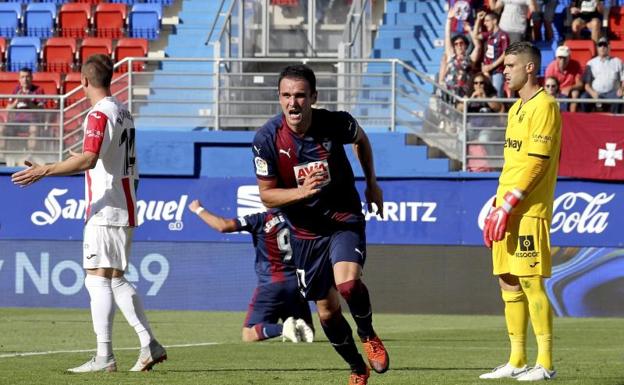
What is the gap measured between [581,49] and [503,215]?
1368cm

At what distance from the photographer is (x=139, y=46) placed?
23.6 meters

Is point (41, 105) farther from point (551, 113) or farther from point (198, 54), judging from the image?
point (551, 113)

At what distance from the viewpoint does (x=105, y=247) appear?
948 cm

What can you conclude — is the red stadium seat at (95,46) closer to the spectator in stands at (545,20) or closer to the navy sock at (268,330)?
the spectator in stands at (545,20)

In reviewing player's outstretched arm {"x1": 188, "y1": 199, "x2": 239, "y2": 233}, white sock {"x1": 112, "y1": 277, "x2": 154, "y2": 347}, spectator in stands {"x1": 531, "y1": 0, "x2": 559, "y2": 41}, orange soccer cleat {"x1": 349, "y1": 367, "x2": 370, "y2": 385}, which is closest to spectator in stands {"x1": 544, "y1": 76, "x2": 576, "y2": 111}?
spectator in stands {"x1": 531, "y1": 0, "x2": 559, "y2": 41}

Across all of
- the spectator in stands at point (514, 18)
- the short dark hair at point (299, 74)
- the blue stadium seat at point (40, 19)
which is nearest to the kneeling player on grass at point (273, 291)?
the short dark hair at point (299, 74)

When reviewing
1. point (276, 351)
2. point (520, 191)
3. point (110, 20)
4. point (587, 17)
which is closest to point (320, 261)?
point (520, 191)

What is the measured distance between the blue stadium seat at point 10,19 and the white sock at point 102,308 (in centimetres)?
1646

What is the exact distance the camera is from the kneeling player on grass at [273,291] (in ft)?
43.6

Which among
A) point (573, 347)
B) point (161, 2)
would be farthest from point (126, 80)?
point (573, 347)

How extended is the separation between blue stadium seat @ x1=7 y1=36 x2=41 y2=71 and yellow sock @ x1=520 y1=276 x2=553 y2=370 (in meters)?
16.4

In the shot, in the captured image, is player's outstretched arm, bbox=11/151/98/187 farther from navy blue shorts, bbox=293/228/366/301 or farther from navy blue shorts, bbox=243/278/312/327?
navy blue shorts, bbox=243/278/312/327

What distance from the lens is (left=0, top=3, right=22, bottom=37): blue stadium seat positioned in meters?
25.1

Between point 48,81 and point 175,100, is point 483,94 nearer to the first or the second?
point 175,100
